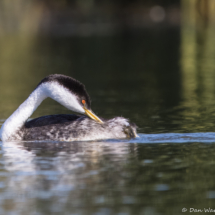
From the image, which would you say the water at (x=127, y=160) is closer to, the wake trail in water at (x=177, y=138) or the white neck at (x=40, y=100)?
the wake trail in water at (x=177, y=138)

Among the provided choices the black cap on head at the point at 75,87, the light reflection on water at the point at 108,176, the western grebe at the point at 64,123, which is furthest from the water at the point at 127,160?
the black cap on head at the point at 75,87

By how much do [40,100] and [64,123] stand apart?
2.01 feet

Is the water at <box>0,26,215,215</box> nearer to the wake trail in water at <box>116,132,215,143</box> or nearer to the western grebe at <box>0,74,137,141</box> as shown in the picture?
the wake trail in water at <box>116,132,215,143</box>

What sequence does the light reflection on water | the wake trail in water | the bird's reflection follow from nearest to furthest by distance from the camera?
the light reflection on water < the bird's reflection < the wake trail in water

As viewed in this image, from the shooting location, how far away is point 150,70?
25453 mm

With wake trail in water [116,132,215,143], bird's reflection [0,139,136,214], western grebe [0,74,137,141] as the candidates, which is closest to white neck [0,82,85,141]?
western grebe [0,74,137,141]

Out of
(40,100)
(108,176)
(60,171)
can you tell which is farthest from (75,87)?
(108,176)

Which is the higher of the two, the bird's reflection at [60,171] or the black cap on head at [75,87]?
the black cap on head at [75,87]

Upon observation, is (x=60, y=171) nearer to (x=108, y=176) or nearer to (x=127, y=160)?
(x=108, y=176)

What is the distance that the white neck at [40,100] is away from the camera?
1021cm

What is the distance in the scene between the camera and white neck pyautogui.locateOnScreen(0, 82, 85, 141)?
402 inches

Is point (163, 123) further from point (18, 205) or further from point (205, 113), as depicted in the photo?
point (18, 205)

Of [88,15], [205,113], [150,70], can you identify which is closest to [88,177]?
[205,113]

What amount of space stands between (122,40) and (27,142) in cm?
3792
